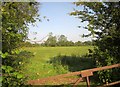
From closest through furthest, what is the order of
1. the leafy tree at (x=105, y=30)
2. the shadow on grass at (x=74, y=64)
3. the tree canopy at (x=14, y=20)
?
1. the tree canopy at (x=14, y=20)
2. the leafy tree at (x=105, y=30)
3. the shadow on grass at (x=74, y=64)

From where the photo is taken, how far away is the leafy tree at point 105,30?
446 inches

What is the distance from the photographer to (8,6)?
14.2ft

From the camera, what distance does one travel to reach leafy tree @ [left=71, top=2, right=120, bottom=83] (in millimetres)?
11336

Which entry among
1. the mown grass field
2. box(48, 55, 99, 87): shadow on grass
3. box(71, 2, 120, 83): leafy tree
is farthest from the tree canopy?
box(48, 55, 99, 87): shadow on grass

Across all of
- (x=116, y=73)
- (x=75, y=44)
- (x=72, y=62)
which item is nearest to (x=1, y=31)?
(x=116, y=73)

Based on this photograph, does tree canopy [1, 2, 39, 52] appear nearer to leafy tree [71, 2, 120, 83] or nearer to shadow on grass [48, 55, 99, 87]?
leafy tree [71, 2, 120, 83]

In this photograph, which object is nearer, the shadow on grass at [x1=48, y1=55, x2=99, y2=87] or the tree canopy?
the tree canopy

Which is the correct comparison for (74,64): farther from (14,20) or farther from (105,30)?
(14,20)

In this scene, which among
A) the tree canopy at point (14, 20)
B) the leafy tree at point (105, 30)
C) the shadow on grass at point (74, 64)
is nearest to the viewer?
the tree canopy at point (14, 20)

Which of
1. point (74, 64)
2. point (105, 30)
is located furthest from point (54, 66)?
point (105, 30)

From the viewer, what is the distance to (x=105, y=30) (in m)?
12.0

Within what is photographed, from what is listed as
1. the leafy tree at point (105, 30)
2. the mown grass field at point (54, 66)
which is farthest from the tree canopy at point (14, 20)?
the leafy tree at point (105, 30)

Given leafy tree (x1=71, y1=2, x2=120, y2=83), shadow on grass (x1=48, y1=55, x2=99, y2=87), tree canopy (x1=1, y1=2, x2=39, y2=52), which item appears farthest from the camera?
shadow on grass (x1=48, y1=55, x2=99, y2=87)

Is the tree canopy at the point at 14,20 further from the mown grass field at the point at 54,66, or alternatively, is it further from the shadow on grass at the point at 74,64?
the shadow on grass at the point at 74,64
